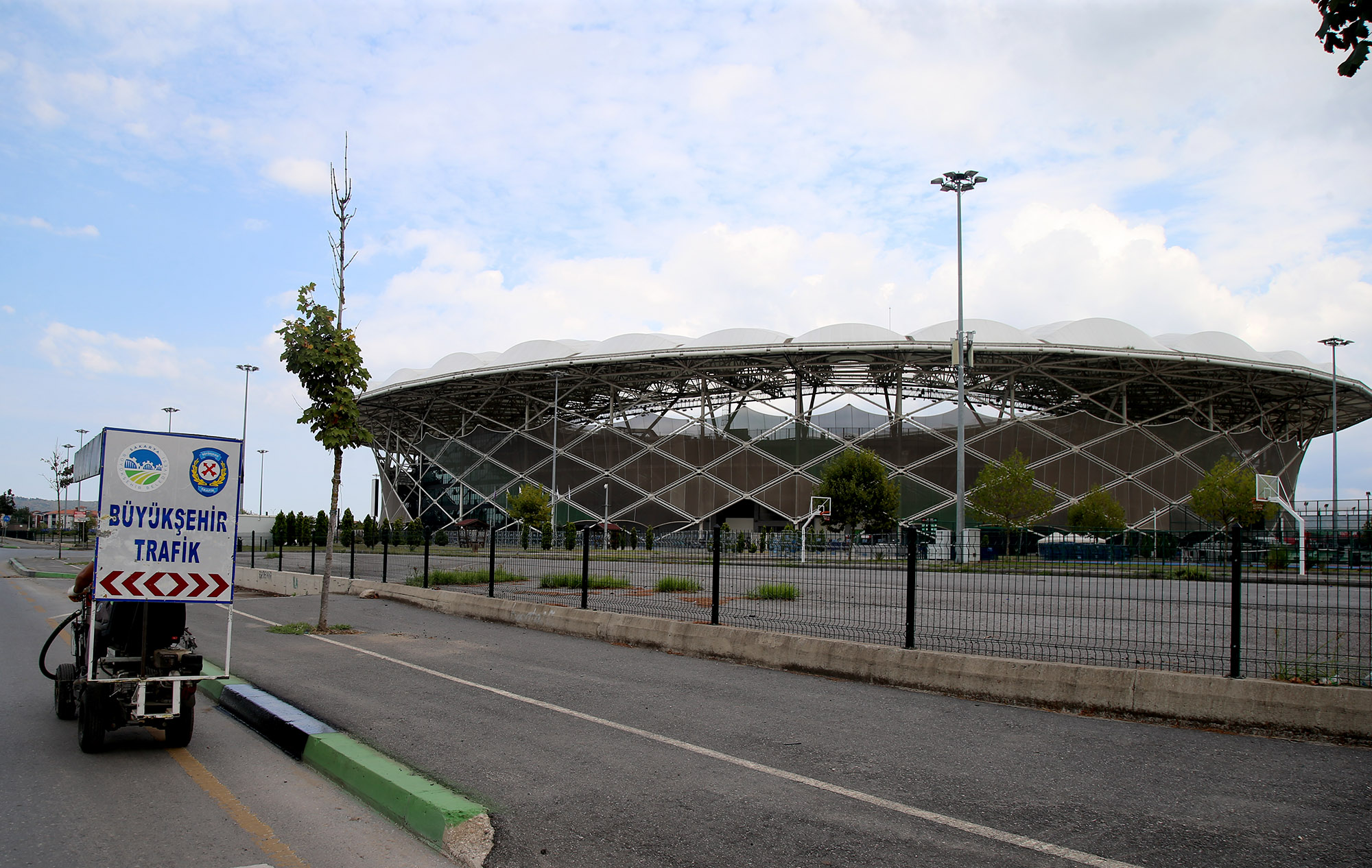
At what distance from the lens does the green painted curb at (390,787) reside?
4.55 metres

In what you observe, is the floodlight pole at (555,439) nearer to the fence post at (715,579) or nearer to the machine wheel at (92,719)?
the fence post at (715,579)

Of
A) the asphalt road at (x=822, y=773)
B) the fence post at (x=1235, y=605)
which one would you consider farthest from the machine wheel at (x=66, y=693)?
the fence post at (x=1235, y=605)

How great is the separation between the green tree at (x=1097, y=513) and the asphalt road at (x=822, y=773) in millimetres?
44771

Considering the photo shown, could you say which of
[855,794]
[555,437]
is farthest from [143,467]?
[555,437]

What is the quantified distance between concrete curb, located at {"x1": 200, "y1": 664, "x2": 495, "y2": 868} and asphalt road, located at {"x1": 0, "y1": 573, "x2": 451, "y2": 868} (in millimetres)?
86

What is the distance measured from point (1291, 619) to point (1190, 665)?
4.35 meters

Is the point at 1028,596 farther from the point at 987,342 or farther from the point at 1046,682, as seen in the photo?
the point at 987,342

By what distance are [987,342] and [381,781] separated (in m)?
46.0

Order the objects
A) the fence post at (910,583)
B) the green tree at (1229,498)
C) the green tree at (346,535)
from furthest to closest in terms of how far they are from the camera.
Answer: the green tree at (1229,498)
the green tree at (346,535)
the fence post at (910,583)

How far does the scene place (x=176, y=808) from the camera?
16.3ft

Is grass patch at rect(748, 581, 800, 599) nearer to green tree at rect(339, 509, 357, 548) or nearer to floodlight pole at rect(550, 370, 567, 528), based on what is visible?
green tree at rect(339, 509, 357, 548)

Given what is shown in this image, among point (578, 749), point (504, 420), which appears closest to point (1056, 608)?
point (578, 749)

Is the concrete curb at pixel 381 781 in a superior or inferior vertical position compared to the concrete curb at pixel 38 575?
superior

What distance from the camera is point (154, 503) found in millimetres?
6125
